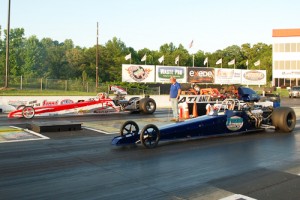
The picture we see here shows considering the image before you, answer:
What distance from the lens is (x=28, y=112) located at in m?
16.7

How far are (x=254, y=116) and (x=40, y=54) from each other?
12840cm

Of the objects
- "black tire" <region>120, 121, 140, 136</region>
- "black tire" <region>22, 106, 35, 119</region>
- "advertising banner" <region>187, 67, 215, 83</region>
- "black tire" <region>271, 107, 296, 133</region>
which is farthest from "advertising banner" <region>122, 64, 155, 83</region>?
"black tire" <region>120, 121, 140, 136</region>

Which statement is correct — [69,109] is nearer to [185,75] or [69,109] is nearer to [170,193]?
[170,193]

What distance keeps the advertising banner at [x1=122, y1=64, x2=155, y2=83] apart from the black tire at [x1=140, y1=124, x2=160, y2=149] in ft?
103

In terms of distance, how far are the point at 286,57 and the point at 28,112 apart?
6735 cm

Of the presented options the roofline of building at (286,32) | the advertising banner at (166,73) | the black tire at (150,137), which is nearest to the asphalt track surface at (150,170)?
the black tire at (150,137)

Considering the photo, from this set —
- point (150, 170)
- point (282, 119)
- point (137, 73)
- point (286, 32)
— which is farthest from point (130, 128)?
point (286, 32)

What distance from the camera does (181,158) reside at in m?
7.96

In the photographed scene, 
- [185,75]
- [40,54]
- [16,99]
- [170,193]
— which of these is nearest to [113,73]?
[185,75]

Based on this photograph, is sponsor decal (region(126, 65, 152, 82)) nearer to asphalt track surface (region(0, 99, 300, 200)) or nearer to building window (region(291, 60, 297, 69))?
asphalt track surface (region(0, 99, 300, 200))

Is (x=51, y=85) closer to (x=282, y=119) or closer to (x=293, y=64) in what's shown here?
(x=282, y=119)

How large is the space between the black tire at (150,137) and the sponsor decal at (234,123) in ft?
9.10

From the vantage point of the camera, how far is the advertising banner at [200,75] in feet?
150

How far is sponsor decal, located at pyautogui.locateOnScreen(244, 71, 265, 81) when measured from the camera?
53.5m
